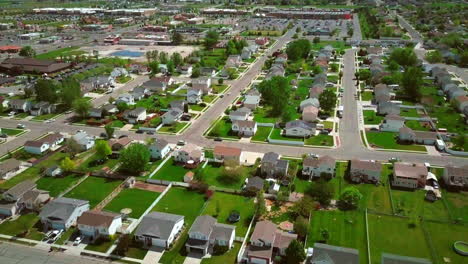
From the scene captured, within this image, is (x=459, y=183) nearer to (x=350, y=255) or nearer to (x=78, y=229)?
(x=350, y=255)

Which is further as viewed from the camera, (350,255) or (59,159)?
(59,159)

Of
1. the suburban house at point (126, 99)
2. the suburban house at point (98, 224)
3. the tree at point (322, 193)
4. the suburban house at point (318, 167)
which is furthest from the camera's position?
the suburban house at point (126, 99)

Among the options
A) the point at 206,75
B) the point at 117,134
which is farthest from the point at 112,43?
the point at 117,134

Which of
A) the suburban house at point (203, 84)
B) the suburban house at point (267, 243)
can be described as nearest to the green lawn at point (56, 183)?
the suburban house at point (267, 243)

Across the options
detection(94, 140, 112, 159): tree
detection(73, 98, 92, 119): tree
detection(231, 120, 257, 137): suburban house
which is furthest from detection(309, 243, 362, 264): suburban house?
detection(73, 98, 92, 119): tree

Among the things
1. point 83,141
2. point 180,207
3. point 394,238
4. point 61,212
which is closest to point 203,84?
point 83,141

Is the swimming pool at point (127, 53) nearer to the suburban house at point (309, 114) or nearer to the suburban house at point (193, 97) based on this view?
the suburban house at point (193, 97)
